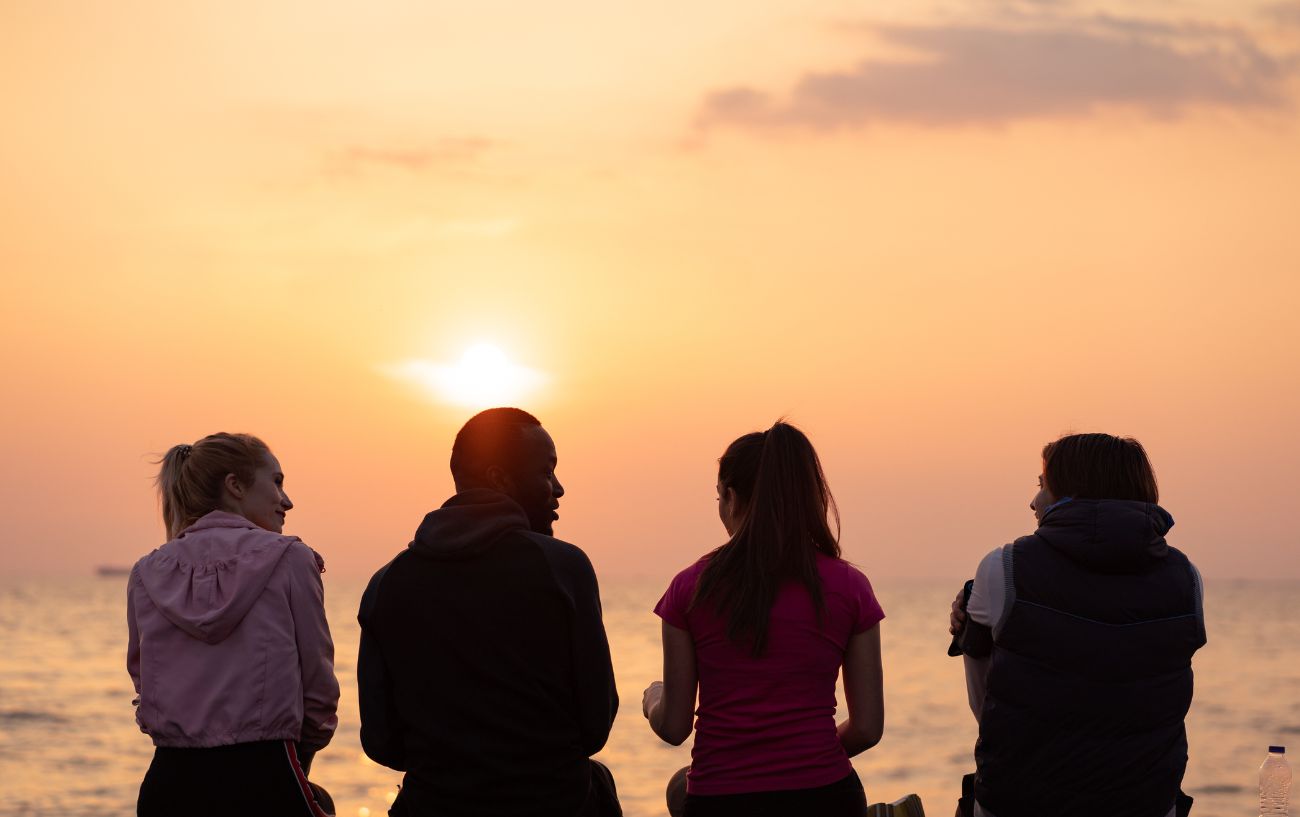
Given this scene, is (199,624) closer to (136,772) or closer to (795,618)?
(795,618)

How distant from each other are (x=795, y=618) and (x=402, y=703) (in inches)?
45.4

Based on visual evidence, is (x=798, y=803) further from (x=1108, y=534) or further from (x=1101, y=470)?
(x=1101, y=470)

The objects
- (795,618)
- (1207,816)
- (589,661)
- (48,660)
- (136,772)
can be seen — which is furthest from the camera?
(48,660)

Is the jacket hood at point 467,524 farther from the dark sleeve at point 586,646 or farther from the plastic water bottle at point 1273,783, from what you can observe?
the plastic water bottle at point 1273,783

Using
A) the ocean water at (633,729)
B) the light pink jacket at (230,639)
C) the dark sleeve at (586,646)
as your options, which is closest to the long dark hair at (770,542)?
the dark sleeve at (586,646)

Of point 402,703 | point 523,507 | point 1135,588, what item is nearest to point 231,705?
point 402,703

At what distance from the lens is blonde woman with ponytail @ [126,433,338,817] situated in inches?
174

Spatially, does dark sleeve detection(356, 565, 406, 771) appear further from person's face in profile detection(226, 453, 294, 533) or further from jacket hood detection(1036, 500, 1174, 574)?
jacket hood detection(1036, 500, 1174, 574)

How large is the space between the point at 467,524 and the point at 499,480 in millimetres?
→ 179

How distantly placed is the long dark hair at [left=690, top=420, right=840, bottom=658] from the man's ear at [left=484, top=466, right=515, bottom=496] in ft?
2.13

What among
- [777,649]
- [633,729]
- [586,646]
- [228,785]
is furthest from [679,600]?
[633,729]

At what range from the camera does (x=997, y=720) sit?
4508 mm

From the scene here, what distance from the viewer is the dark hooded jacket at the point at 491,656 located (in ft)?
13.0

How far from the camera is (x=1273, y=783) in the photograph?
5836mm
